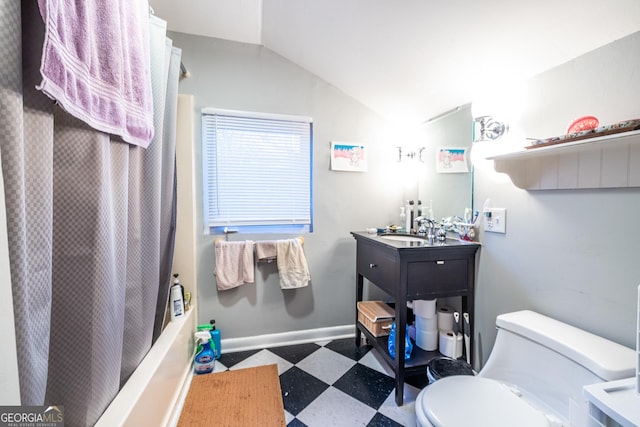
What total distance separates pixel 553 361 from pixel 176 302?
1.85 m

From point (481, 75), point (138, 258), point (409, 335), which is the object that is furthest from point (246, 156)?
point (409, 335)

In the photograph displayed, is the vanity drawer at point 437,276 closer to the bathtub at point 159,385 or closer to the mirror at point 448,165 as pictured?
the mirror at point 448,165

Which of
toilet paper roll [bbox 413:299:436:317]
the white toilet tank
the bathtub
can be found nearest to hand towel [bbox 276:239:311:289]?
the bathtub

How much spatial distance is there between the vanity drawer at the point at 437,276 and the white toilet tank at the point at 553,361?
0.30 meters

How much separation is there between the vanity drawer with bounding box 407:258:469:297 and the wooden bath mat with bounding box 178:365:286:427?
3.20ft

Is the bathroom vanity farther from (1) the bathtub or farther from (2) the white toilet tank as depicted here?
(1) the bathtub

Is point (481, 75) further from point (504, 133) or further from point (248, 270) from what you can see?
point (248, 270)

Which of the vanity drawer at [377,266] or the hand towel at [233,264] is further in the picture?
the hand towel at [233,264]

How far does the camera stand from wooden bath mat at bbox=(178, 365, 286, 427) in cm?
124

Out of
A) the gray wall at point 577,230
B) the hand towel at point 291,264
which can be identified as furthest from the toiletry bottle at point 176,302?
the gray wall at point 577,230

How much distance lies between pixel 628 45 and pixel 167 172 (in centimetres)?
202

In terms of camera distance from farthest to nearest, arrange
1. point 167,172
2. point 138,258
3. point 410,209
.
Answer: point 410,209 < point 167,172 < point 138,258

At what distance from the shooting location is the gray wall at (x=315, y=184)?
1.75 meters

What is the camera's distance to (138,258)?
3.43 ft
